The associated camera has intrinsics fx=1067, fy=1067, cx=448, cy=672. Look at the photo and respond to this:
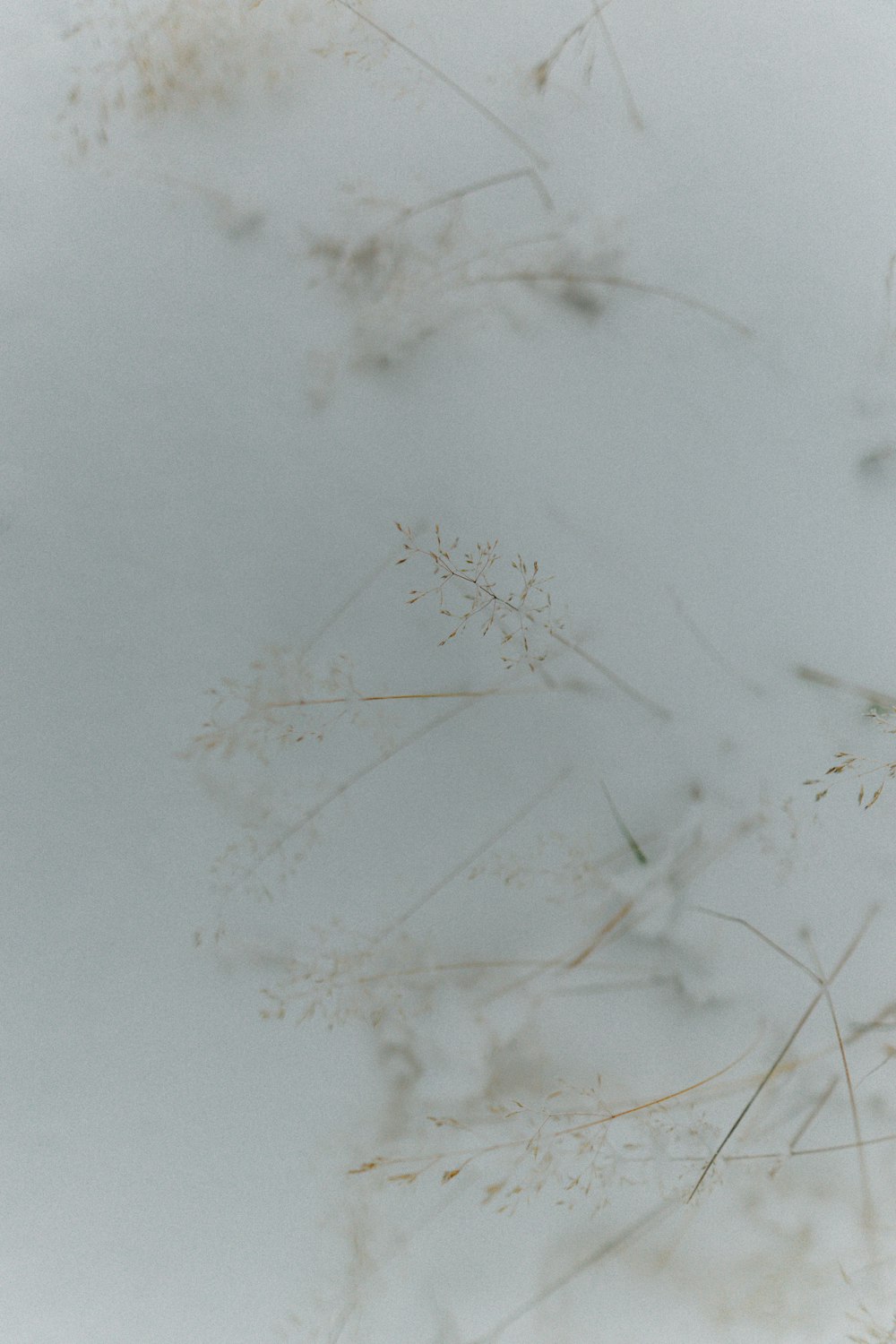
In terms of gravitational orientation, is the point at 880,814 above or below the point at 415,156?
below

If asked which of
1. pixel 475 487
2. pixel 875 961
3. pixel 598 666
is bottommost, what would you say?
pixel 875 961

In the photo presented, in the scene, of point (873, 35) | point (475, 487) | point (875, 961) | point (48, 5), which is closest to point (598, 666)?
point (475, 487)

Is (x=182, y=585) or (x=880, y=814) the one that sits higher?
(x=182, y=585)

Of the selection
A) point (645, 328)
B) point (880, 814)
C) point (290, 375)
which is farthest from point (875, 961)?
point (290, 375)

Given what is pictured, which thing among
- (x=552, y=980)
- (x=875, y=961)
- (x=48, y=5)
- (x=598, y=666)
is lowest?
(x=875, y=961)

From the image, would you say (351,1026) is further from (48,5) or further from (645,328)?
(48,5)

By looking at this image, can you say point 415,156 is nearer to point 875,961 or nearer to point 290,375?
point 290,375

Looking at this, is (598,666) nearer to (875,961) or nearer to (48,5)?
(875,961)
